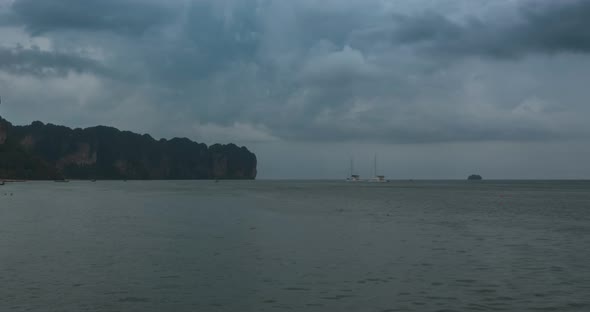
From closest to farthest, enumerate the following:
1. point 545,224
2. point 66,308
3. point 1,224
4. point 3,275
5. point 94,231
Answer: point 66,308 → point 3,275 → point 94,231 → point 1,224 → point 545,224

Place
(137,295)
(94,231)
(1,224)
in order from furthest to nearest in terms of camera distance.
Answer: (1,224) < (94,231) < (137,295)

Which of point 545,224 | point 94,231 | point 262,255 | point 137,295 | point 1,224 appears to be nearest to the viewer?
point 137,295

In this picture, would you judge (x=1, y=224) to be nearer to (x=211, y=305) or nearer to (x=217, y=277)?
(x=217, y=277)

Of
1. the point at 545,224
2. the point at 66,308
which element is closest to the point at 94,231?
the point at 66,308

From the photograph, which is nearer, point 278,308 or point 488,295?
point 278,308

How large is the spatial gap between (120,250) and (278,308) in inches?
737

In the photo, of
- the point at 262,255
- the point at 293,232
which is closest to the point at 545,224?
the point at 293,232

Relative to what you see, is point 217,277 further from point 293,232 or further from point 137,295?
point 293,232

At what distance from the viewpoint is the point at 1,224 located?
54344 mm

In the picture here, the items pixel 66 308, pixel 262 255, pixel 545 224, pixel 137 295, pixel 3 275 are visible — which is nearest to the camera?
pixel 66 308

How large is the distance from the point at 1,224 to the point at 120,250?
950 inches

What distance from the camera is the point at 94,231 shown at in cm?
4884

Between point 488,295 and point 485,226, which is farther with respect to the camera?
point 485,226

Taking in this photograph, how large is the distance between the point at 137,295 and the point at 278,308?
6424 mm
